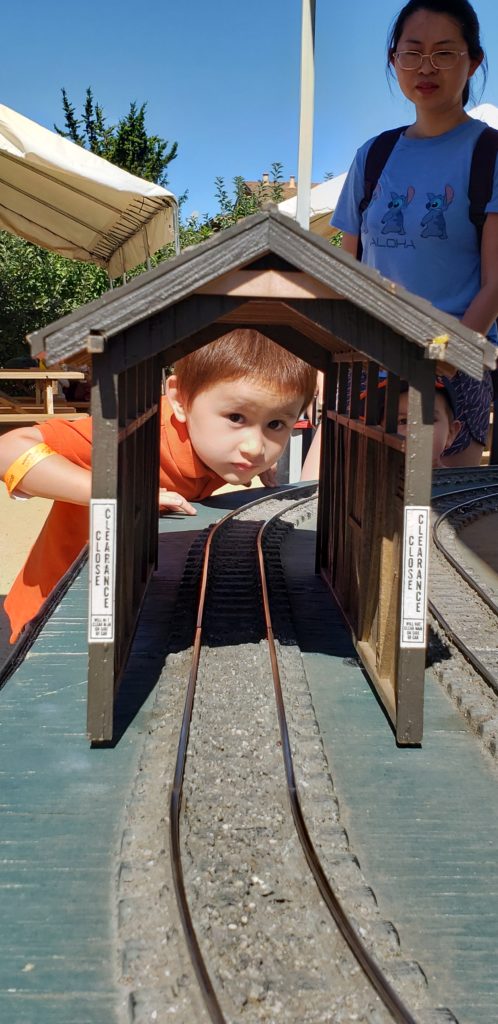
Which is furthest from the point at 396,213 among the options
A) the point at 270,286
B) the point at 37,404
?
the point at 37,404

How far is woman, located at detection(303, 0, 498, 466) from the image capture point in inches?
226

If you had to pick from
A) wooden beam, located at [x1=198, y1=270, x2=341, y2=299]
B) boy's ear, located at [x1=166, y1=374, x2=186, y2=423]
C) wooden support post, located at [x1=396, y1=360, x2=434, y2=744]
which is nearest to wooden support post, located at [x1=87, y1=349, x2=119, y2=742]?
wooden beam, located at [x1=198, y1=270, x2=341, y2=299]

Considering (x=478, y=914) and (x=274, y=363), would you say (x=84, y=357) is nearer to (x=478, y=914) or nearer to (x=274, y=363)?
(x=274, y=363)

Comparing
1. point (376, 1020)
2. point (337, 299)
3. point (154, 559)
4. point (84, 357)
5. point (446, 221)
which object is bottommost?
point (376, 1020)

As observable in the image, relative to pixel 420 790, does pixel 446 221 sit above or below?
above

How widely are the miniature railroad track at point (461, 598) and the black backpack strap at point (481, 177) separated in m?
2.36

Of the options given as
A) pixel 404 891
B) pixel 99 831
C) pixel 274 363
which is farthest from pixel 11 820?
pixel 274 363

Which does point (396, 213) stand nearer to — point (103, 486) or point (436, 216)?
point (436, 216)

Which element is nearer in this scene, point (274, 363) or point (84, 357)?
point (84, 357)

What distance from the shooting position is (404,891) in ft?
9.09

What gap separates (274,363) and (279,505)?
3823mm

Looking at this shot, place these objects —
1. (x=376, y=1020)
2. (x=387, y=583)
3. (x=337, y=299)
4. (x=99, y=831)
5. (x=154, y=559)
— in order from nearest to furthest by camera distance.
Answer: (x=376, y=1020) < (x=99, y=831) < (x=337, y=299) < (x=387, y=583) < (x=154, y=559)

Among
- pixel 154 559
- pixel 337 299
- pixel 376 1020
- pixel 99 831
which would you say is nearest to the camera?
pixel 376 1020

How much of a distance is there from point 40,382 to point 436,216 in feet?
52.6
